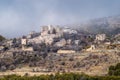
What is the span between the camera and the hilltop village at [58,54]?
233ft

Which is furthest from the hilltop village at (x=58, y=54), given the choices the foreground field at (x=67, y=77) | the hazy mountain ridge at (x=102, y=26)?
the hazy mountain ridge at (x=102, y=26)

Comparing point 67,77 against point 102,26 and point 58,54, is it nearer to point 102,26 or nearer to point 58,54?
point 58,54

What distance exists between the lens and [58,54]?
7762 centimetres

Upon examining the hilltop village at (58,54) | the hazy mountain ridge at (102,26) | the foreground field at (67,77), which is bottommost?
the foreground field at (67,77)

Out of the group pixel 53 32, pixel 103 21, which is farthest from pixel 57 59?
pixel 103 21

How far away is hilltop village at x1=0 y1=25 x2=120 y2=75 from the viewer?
233 ft

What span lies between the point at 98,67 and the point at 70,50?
446 inches

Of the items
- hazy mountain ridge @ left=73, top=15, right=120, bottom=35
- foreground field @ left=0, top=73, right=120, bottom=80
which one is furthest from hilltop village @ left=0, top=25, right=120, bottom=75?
hazy mountain ridge @ left=73, top=15, right=120, bottom=35

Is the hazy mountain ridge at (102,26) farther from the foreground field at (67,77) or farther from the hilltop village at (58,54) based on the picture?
the foreground field at (67,77)

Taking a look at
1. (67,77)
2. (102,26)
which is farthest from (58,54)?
(102,26)

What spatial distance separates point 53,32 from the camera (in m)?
94.3

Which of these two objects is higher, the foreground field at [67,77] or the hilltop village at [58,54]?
the hilltop village at [58,54]

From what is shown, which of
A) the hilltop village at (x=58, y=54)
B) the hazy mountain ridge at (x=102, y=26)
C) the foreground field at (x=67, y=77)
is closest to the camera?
the foreground field at (x=67, y=77)

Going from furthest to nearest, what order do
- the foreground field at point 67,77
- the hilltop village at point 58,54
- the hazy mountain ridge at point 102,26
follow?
the hazy mountain ridge at point 102,26 → the hilltop village at point 58,54 → the foreground field at point 67,77
